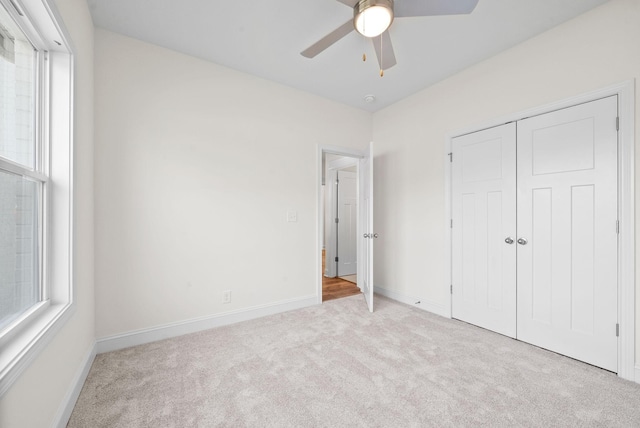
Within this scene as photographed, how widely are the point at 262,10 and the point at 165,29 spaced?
35.5 inches

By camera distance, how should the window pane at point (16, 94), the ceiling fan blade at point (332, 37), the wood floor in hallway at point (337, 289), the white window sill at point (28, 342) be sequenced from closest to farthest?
the white window sill at point (28, 342)
the window pane at point (16, 94)
the ceiling fan blade at point (332, 37)
the wood floor in hallway at point (337, 289)

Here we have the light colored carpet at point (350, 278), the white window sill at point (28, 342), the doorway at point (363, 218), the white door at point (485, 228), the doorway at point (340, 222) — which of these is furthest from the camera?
the doorway at point (340, 222)

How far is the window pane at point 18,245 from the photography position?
3.69ft

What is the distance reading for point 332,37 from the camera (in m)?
1.85

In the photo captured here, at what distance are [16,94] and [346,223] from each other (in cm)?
450

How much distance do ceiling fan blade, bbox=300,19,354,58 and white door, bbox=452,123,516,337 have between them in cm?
184

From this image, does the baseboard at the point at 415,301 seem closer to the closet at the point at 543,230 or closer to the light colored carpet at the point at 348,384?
the closet at the point at 543,230

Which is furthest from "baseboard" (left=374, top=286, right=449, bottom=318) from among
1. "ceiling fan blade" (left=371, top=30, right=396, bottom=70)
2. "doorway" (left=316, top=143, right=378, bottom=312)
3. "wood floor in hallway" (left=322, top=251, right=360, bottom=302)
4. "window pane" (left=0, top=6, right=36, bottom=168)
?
"window pane" (left=0, top=6, right=36, bottom=168)

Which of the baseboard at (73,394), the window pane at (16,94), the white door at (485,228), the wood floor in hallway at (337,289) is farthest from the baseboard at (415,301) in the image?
the window pane at (16,94)

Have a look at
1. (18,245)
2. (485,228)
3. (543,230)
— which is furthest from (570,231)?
(18,245)

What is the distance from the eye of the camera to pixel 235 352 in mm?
2229

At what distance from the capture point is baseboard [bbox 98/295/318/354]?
7.39 feet

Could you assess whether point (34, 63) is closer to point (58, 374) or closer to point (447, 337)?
point (58, 374)

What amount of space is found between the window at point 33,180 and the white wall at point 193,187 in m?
0.73
